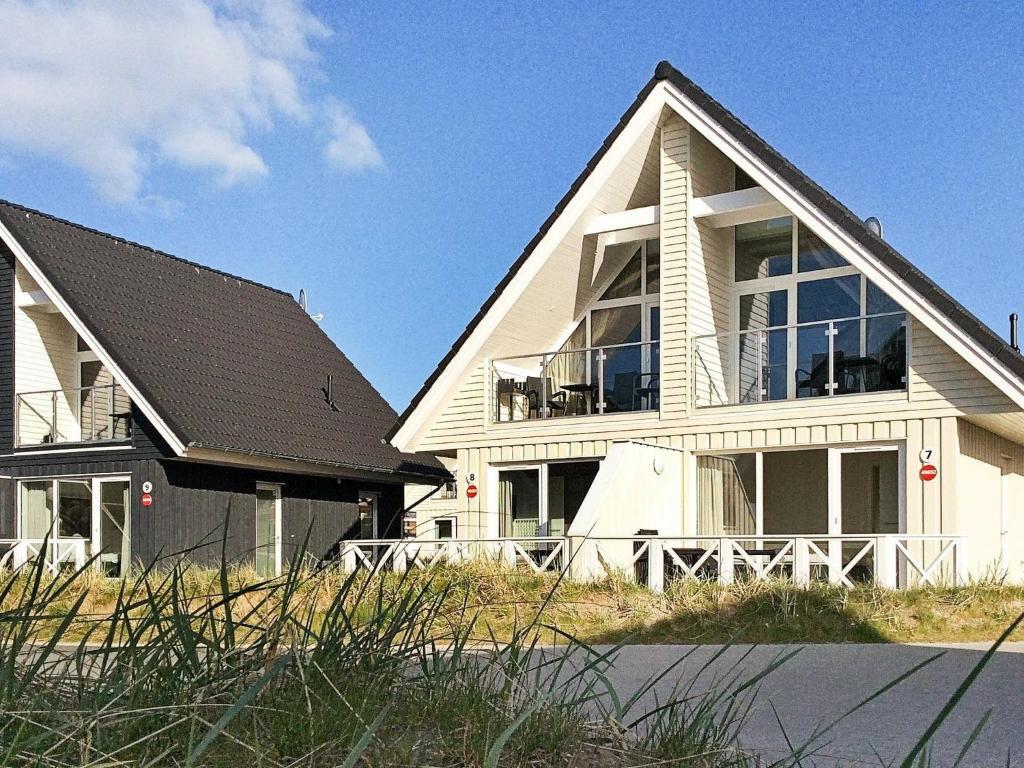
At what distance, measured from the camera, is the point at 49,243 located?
69.3 feet

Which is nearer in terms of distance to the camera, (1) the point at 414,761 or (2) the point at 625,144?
(1) the point at 414,761

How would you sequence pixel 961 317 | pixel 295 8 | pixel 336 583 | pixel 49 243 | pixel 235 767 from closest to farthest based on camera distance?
pixel 235 767 < pixel 295 8 < pixel 336 583 < pixel 961 317 < pixel 49 243

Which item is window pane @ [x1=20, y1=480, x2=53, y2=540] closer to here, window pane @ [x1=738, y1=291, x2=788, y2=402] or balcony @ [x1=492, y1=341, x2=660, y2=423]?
balcony @ [x1=492, y1=341, x2=660, y2=423]

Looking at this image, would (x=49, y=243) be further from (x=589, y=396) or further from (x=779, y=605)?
(x=779, y=605)

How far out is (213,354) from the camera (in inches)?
859

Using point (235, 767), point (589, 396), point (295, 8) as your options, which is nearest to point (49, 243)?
point (589, 396)

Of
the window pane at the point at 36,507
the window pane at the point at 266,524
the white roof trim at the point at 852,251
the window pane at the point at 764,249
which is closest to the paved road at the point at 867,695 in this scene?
the white roof trim at the point at 852,251

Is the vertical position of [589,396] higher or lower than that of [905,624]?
higher

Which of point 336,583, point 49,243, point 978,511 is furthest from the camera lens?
point 49,243

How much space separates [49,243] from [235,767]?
1905 centimetres

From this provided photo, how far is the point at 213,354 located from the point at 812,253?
1045 cm

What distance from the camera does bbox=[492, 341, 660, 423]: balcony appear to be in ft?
59.5

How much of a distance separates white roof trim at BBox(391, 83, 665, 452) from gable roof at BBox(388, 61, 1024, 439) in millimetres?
56

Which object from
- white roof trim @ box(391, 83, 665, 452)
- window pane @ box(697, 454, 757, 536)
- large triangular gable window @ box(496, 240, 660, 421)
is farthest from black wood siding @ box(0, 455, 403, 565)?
window pane @ box(697, 454, 757, 536)
